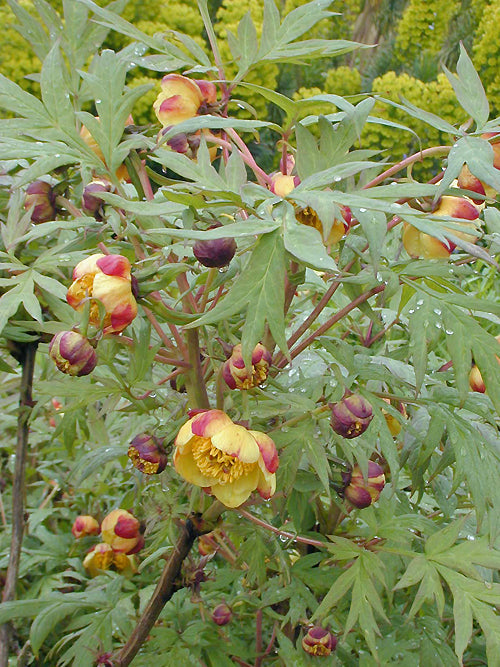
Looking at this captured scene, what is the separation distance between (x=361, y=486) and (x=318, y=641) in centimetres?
20

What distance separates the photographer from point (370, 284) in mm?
726

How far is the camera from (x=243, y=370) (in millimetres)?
632

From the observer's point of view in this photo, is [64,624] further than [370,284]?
Yes

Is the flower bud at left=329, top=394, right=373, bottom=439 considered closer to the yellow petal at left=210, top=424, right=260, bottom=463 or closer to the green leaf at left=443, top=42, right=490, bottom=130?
the yellow petal at left=210, top=424, right=260, bottom=463

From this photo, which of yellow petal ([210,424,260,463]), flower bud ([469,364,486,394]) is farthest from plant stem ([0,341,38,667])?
flower bud ([469,364,486,394])

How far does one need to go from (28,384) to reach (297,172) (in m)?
0.49

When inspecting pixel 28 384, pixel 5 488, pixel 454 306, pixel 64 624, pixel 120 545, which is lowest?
pixel 5 488

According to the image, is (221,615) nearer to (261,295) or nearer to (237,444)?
(237,444)

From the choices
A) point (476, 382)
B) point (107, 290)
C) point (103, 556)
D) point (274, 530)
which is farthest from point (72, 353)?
point (103, 556)

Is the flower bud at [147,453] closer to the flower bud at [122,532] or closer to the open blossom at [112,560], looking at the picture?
the flower bud at [122,532]

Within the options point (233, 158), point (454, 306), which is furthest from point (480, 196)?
point (233, 158)

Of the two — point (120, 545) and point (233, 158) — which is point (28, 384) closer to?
point (120, 545)

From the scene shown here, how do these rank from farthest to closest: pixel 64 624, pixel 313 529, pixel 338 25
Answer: pixel 338 25 → pixel 64 624 → pixel 313 529

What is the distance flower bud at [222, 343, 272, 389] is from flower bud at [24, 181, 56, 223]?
0.95 ft
